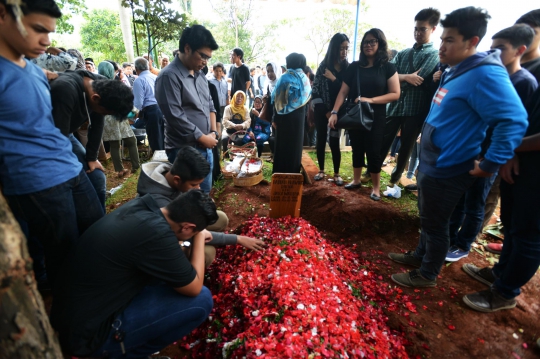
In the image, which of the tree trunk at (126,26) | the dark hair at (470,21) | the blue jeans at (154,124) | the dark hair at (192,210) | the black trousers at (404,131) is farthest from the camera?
the tree trunk at (126,26)

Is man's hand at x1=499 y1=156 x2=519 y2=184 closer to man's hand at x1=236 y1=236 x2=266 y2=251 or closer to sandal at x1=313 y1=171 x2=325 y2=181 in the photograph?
man's hand at x1=236 y1=236 x2=266 y2=251

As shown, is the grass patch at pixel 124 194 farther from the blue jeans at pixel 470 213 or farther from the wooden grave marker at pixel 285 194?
the blue jeans at pixel 470 213

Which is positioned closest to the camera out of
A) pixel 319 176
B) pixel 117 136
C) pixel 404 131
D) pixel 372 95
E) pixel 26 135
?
pixel 26 135

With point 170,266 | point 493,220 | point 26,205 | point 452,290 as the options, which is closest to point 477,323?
point 452,290

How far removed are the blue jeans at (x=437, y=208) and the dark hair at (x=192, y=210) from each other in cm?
181

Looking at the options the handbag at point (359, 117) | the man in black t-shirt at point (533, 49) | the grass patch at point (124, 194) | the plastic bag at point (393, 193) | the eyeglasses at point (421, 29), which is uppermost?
the eyeglasses at point (421, 29)

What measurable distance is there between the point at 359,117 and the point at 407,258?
184 cm

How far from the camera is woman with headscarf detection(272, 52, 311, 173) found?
3.81m

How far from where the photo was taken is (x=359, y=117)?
3.62m

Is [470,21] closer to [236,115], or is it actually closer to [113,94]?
[113,94]

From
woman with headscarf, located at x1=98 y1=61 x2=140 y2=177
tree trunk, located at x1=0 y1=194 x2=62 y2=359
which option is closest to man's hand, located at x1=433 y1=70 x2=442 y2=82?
tree trunk, located at x1=0 y1=194 x2=62 y2=359

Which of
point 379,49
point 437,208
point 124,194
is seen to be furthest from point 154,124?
point 437,208

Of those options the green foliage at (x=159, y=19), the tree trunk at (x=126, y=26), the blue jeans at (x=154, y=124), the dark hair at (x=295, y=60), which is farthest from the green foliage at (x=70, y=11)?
the dark hair at (x=295, y=60)

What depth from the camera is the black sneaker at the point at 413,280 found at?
103 inches
